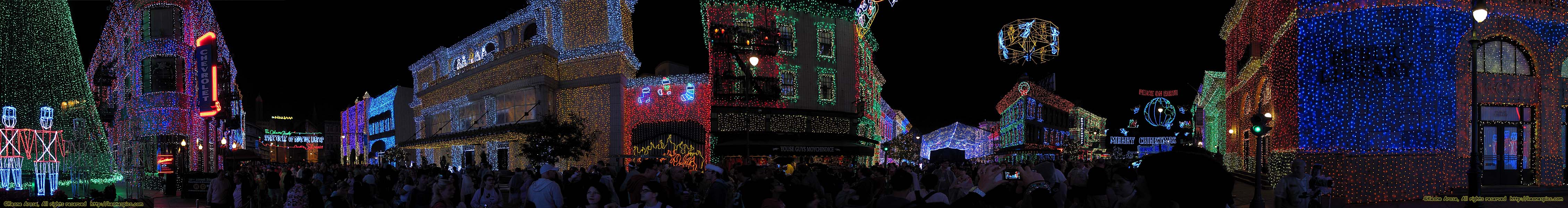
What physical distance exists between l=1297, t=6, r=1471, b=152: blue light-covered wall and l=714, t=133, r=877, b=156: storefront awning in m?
18.6

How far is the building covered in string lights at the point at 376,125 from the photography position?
2099 inches

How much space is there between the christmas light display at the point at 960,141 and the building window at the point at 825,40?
49.1 metres

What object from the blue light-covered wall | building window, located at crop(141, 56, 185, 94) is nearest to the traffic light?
the blue light-covered wall

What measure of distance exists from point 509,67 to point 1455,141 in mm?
29341

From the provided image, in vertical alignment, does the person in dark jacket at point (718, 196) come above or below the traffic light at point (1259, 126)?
below

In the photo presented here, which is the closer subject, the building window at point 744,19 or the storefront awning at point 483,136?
the building window at point 744,19

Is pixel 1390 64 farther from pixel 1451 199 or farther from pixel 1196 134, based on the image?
pixel 1196 134

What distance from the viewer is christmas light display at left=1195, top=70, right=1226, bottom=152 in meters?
39.8

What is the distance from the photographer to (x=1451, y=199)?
1692 centimetres

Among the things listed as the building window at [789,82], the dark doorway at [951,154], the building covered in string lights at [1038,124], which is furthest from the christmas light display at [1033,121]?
the building window at [789,82]

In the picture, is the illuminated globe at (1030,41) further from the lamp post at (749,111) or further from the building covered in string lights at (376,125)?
the building covered in string lights at (376,125)

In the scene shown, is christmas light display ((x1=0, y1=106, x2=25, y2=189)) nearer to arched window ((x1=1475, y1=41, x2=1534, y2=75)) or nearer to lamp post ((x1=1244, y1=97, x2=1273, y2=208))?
lamp post ((x1=1244, y1=97, x2=1273, y2=208))

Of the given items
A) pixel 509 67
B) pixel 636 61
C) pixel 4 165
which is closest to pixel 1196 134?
pixel 636 61

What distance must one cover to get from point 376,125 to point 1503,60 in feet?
196
